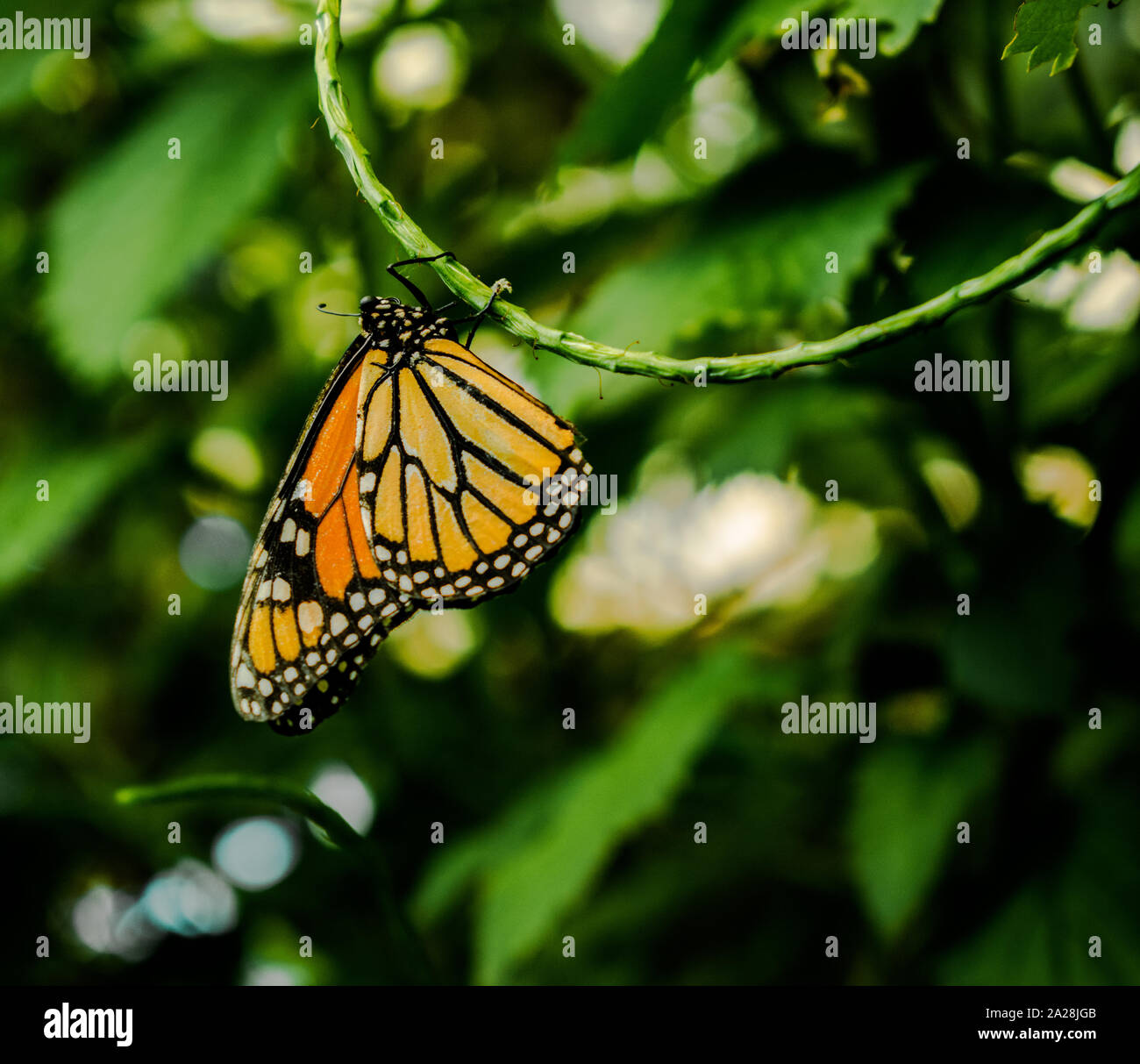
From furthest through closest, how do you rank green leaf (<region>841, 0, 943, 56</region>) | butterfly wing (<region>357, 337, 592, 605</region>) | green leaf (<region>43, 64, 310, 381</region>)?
green leaf (<region>43, 64, 310, 381</region>)
butterfly wing (<region>357, 337, 592, 605</region>)
green leaf (<region>841, 0, 943, 56</region>)

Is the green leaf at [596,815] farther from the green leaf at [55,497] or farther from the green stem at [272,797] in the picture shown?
the green leaf at [55,497]

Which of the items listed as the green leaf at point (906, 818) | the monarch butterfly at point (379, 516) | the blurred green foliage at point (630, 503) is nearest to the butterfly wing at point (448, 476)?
the monarch butterfly at point (379, 516)

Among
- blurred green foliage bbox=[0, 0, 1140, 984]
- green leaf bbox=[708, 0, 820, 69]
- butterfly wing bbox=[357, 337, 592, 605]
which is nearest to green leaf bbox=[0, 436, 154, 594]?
blurred green foliage bbox=[0, 0, 1140, 984]

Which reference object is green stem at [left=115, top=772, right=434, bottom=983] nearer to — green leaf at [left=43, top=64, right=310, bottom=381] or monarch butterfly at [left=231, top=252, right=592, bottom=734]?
monarch butterfly at [left=231, top=252, right=592, bottom=734]

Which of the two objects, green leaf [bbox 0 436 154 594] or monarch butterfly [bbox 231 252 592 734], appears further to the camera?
green leaf [bbox 0 436 154 594]

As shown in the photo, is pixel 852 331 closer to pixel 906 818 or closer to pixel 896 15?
pixel 896 15
